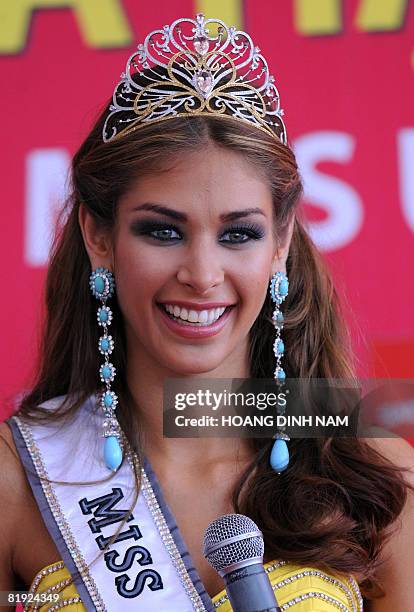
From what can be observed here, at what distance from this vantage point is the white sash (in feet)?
5.21

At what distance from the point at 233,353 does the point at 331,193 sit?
65 centimetres

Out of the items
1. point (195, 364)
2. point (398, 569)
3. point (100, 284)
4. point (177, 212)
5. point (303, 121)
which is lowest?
point (398, 569)

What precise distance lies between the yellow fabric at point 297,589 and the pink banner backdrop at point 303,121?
27.3 inches

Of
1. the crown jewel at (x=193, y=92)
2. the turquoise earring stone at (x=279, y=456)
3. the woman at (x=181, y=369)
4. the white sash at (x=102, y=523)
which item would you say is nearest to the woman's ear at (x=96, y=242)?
the woman at (x=181, y=369)

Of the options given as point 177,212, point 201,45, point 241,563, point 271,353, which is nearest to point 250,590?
point 241,563

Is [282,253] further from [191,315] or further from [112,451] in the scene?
[112,451]

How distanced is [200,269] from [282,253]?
225 millimetres

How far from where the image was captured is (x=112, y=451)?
1.70 metres

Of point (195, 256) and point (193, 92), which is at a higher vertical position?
point (193, 92)

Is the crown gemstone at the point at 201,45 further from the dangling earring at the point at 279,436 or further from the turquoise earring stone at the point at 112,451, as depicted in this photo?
the turquoise earring stone at the point at 112,451

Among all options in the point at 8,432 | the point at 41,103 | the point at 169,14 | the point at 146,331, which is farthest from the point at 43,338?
the point at 169,14

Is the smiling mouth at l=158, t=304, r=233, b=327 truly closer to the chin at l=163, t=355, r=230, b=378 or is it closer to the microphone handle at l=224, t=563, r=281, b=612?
the chin at l=163, t=355, r=230, b=378

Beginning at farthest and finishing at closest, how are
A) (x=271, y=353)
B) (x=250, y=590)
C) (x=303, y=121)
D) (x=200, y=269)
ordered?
(x=303, y=121)
(x=271, y=353)
(x=200, y=269)
(x=250, y=590)

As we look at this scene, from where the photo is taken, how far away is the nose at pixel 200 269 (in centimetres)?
152
